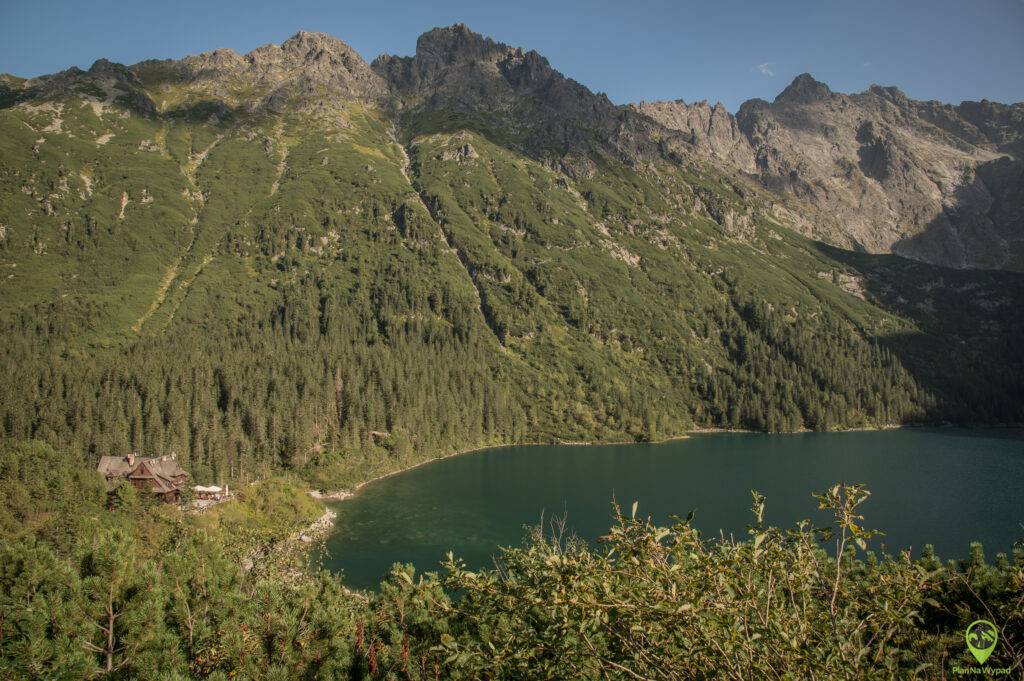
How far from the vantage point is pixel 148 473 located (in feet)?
251

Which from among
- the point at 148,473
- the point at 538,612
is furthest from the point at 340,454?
the point at 538,612

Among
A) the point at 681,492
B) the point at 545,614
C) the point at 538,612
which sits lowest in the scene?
the point at 681,492

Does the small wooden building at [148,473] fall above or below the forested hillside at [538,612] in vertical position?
below

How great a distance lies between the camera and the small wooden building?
74125 millimetres

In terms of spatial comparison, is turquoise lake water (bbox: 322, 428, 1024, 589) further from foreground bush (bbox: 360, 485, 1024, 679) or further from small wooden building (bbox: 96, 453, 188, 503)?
foreground bush (bbox: 360, 485, 1024, 679)

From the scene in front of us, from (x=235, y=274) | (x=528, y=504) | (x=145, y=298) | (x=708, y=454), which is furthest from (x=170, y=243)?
(x=708, y=454)

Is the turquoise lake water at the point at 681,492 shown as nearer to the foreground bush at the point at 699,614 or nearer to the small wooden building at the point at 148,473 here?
the small wooden building at the point at 148,473

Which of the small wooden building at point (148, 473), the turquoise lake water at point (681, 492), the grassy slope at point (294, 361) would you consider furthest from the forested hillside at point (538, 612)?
the grassy slope at point (294, 361)

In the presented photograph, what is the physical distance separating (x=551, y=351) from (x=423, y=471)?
76.5 meters

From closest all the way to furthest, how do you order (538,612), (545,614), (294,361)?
(545,614)
(538,612)
(294,361)

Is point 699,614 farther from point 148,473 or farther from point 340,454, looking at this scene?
point 340,454

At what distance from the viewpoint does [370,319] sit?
169875mm

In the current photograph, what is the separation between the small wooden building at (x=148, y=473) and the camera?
74125 millimetres

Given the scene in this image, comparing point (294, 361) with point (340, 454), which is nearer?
point (340, 454)
